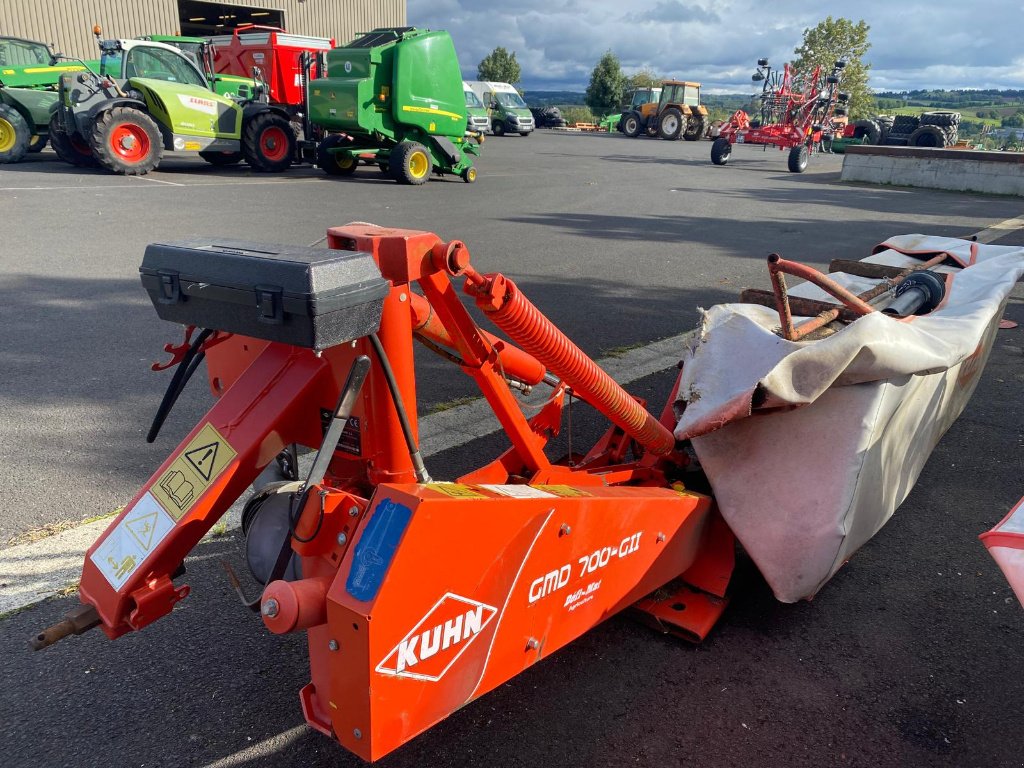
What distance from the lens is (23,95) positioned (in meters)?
14.0

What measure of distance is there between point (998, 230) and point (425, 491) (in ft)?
44.2

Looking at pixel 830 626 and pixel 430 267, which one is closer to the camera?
pixel 430 267

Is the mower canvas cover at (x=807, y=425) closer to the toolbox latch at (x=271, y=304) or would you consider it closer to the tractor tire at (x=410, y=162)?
the toolbox latch at (x=271, y=304)

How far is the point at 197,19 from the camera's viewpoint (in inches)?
1207

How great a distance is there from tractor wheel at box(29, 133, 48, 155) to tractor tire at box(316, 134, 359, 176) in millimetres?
5624

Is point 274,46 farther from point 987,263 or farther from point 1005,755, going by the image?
point 1005,755

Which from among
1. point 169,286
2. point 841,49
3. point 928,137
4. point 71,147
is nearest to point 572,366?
point 169,286

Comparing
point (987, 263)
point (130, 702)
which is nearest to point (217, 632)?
point (130, 702)

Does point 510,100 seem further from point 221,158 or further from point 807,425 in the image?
point 807,425

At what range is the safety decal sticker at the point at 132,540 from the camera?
1799 mm

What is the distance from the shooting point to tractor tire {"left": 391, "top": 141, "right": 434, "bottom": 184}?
14.0 metres

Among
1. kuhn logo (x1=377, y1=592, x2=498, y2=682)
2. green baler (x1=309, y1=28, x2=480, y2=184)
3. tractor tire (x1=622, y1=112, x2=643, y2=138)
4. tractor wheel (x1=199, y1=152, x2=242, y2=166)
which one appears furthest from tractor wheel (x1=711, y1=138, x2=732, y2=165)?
kuhn logo (x1=377, y1=592, x2=498, y2=682)

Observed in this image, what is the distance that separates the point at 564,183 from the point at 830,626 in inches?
549

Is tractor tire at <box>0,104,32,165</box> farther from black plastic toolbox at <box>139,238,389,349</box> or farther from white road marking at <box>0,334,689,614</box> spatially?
black plastic toolbox at <box>139,238,389,349</box>
